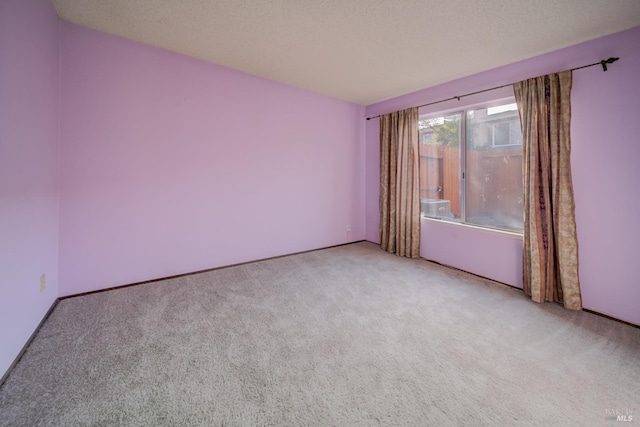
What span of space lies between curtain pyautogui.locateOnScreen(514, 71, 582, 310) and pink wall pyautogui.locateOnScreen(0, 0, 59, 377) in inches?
160

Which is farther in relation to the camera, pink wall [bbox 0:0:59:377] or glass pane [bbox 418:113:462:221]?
glass pane [bbox 418:113:462:221]

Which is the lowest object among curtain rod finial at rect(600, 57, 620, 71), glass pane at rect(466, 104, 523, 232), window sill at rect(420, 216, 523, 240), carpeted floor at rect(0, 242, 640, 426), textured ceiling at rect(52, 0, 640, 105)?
carpeted floor at rect(0, 242, 640, 426)

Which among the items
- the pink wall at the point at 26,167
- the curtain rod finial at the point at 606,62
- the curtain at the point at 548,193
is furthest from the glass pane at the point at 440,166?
the pink wall at the point at 26,167

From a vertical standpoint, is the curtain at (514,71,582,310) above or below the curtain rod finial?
below

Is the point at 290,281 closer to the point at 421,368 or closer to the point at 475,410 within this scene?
the point at 421,368

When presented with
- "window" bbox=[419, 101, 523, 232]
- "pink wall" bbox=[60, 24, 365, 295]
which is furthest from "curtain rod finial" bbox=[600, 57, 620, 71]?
"pink wall" bbox=[60, 24, 365, 295]

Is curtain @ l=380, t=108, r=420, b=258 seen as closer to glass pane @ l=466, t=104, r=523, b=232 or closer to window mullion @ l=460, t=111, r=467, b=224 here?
window mullion @ l=460, t=111, r=467, b=224

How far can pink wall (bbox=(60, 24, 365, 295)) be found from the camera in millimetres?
2475

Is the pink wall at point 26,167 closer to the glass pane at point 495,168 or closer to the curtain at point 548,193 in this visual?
the curtain at point 548,193

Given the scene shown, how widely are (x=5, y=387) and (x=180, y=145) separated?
7.63 ft

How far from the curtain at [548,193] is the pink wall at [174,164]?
105 inches

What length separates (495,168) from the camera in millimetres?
3154

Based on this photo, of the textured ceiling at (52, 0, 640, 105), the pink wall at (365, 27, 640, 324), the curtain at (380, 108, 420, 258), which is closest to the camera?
the textured ceiling at (52, 0, 640, 105)

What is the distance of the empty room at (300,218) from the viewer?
1.47 meters
